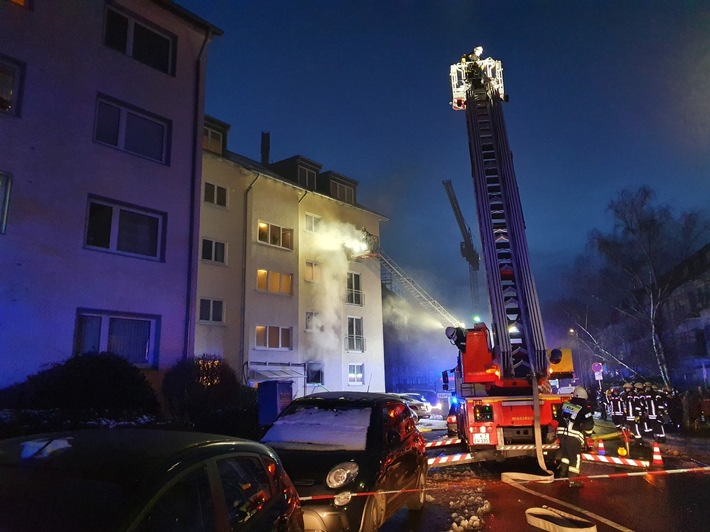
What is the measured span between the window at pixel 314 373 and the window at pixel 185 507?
21.9 m

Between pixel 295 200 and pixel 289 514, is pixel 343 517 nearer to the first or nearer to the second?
pixel 289 514

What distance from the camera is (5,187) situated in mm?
10547

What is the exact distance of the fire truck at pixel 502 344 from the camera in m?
9.09

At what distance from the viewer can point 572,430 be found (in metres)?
8.97

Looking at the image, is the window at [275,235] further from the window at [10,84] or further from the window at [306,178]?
the window at [10,84]

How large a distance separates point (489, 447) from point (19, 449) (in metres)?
7.97

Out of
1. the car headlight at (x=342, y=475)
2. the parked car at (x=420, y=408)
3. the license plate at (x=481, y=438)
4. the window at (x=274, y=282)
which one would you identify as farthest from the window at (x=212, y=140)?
the car headlight at (x=342, y=475)

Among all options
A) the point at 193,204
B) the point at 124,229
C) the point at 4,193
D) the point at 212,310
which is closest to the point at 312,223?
the point at 212,310

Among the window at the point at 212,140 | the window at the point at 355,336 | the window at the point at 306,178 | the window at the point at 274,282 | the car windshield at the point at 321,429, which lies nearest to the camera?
the car windshield at the point at 321,429

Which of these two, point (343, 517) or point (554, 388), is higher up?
point (554, 388)

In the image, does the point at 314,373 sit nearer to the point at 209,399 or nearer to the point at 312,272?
the point at 312,272

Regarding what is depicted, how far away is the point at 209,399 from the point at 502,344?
23.2 ft

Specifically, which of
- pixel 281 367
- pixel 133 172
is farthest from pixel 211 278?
pixel 133 172

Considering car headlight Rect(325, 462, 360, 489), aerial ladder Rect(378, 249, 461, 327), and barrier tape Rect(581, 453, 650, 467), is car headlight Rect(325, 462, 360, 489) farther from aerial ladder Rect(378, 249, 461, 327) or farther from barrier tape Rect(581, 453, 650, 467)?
aerial ladder Rect(378, 249, 461, 327)
